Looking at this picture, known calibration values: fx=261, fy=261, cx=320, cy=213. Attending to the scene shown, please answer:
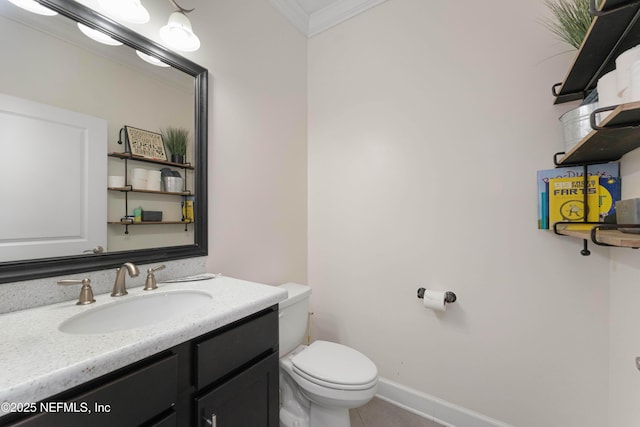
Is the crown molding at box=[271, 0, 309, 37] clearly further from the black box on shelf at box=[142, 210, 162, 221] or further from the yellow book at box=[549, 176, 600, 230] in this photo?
the yellow book at box=[549, 176, 600, 230]

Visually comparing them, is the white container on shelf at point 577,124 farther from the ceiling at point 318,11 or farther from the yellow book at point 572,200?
the ceiling at point 318,11

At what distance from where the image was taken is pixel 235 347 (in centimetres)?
83

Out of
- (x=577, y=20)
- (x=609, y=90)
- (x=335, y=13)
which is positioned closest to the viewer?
(x=609, y=90)

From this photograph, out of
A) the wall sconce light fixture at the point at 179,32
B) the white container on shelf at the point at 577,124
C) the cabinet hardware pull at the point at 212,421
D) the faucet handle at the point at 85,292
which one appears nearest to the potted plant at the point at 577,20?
the white container on shelf at the point at 577,124

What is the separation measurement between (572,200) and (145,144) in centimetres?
186

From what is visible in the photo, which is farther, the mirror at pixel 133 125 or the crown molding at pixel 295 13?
the crown molding at pixel 295 13

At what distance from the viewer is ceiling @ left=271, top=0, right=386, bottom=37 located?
1.74 m

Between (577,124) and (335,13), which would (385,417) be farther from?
(335,13)

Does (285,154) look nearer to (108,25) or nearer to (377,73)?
(377,73)

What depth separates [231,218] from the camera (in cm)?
145

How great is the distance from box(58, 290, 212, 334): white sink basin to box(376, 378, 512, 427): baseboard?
1.34 meters

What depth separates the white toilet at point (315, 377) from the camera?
1.17 metres

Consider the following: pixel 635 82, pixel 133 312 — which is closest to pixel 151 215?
pixel 133 312

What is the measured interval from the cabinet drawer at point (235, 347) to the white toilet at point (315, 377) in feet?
1.28
